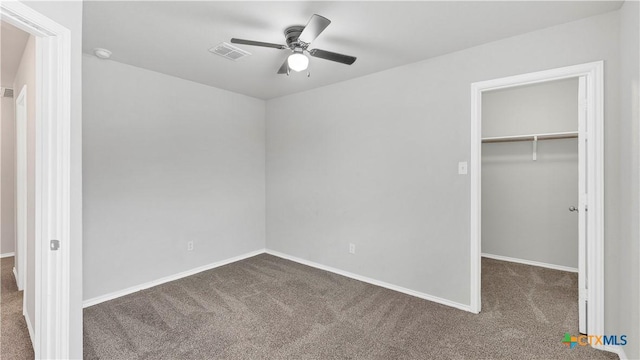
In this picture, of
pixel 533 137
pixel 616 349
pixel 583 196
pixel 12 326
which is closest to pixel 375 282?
pixel 616 349

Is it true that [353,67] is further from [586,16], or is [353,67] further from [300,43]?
[586,16]

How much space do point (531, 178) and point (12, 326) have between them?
5.97 m

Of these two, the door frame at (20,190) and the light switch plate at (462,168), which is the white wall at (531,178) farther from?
the door frame at (20,190)

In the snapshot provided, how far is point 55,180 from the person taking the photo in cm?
157

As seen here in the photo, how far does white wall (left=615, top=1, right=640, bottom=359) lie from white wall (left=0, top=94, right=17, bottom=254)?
693 cm


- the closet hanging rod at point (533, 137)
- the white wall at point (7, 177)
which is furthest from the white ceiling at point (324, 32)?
the white wall at point (7, 177)

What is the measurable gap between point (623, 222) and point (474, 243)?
1021 mm

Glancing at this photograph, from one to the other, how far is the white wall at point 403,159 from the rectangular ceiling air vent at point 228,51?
1349mm

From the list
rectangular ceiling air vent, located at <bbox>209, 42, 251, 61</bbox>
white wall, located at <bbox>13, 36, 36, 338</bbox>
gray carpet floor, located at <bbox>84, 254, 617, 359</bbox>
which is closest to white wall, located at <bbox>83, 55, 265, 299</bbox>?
gray carpet floor, located at <bbox>84, 254, 617, 359</bbox>

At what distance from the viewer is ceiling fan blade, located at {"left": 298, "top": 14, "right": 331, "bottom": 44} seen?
5.96ft

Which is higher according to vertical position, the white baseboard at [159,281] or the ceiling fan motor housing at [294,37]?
the ceiling fan motor housing at [294,37]

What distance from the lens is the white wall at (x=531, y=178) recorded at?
3.80m

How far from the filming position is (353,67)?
10.6 feet

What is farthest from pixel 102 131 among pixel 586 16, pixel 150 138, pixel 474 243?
pixel 586 16
